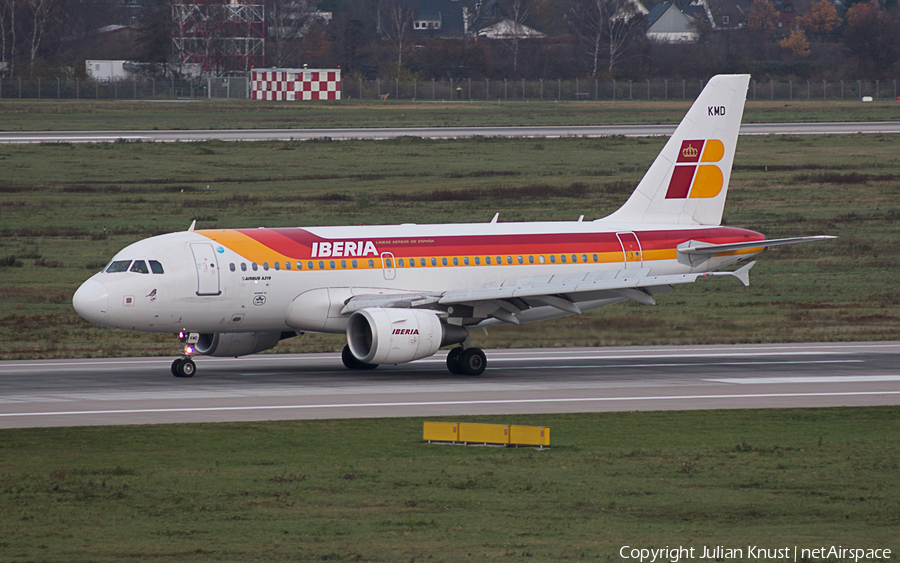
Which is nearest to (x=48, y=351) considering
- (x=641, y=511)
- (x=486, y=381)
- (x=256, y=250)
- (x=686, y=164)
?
(x=256, y=250)

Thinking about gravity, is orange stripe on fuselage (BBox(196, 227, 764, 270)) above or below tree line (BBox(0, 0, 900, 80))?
below

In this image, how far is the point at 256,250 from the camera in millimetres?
35656

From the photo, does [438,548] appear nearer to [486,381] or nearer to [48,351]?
[486,381]

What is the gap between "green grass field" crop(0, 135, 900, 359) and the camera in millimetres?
46875

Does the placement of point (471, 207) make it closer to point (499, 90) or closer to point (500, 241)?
point (500, 241)

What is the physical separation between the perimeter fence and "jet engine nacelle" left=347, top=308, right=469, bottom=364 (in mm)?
115019

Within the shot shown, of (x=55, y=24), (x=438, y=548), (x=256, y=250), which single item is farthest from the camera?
(x=55, y=24)

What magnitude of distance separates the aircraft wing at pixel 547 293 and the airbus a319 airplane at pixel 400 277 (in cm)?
5

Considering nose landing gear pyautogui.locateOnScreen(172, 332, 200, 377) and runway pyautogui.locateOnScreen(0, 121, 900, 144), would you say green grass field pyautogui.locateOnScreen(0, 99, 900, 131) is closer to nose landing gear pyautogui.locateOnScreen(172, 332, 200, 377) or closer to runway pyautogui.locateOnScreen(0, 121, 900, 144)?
runway pyautogui.locateOnScreen(0, 121, 900, 144)

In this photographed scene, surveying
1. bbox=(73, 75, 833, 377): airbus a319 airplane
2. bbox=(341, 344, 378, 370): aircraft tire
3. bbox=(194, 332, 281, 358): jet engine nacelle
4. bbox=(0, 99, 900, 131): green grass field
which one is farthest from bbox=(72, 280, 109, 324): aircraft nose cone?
bbox=(0, 99, 900, 131): green grass field

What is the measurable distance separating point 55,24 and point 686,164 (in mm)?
156137

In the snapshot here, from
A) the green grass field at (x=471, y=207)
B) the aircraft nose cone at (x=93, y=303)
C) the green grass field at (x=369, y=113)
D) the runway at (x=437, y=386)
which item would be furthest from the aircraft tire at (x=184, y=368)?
the green grass field at (x=369, y=113)

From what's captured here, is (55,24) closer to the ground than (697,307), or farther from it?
farther from it

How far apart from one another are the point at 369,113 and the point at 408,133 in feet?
78.9
